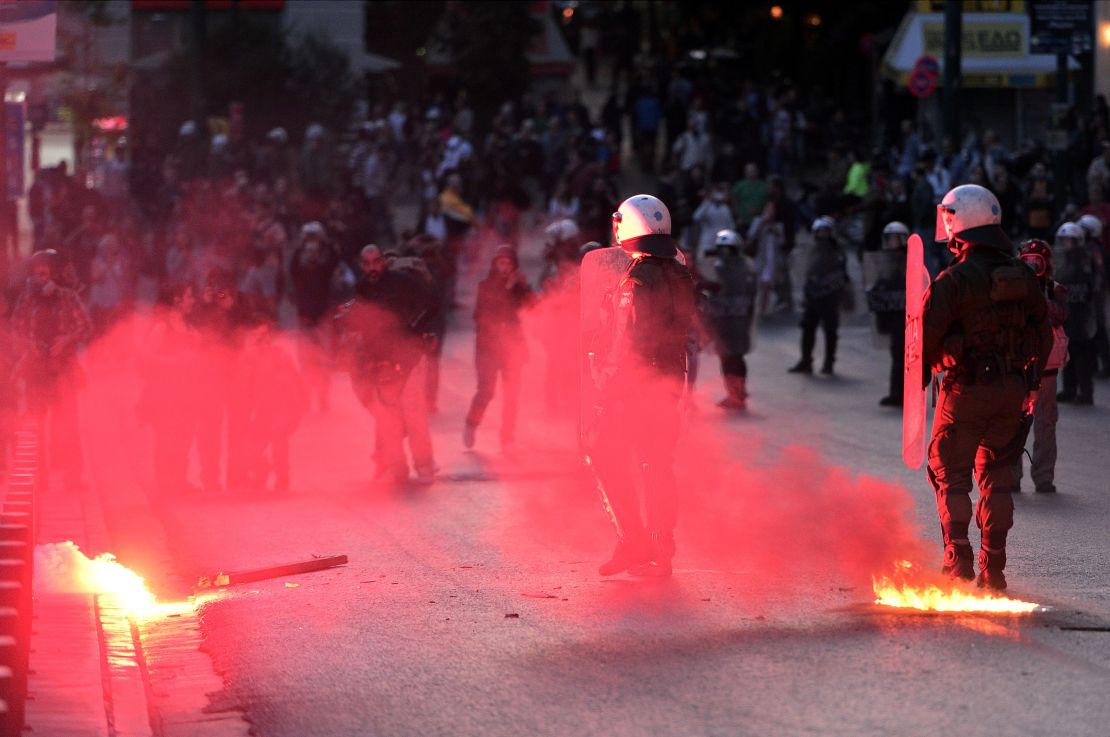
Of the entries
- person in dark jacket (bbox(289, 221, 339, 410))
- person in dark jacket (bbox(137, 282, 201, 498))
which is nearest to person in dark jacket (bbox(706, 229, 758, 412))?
person in dark jacket (bbox(289, 221, 339, 410))

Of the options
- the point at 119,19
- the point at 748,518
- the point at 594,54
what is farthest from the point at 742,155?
the point at 594,54

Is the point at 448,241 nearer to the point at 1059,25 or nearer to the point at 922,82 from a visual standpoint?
the point at 922,82

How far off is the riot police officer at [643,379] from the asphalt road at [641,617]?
0.75ft

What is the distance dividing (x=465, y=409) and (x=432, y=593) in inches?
391

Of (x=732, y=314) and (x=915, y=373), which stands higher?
(x=915, y=373)

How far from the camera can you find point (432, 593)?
28.0 feet

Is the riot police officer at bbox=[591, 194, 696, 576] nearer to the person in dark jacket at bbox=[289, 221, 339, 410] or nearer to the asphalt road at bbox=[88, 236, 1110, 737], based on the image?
the asphalt road at bbox=[88, 236, 1110, 737]

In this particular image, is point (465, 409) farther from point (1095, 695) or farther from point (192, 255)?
point (1095, 695)

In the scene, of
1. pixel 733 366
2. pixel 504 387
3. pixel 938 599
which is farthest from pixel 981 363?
pixel 733 366

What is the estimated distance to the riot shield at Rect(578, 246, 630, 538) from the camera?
28.2 feet

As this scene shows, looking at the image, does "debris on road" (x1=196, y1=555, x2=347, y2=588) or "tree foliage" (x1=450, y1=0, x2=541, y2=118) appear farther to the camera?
"tree foliage" (x1=450, y1=0, x2=541, y2=118)

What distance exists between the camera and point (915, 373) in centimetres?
793

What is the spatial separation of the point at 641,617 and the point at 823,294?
13.3m

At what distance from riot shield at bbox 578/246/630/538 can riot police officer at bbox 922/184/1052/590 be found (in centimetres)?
143
